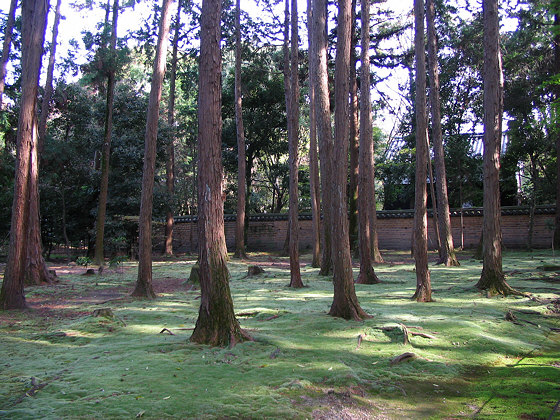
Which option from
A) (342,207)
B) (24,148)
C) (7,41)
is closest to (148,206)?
(24,148)

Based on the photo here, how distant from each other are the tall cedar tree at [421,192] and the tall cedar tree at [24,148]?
7386 mm

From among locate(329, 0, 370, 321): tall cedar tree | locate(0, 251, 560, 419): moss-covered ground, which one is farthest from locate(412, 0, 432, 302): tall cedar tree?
locate(329, 0, 370, 321): tall cedar tree

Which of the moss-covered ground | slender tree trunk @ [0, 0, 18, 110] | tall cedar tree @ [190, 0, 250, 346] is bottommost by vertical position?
the moss-covered ground

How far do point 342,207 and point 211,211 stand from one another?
2.28 metres

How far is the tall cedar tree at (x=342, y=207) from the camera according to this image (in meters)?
6.96

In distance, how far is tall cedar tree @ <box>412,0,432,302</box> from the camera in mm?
8656

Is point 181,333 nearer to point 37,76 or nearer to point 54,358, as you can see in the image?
point 54,358

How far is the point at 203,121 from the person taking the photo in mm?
5938

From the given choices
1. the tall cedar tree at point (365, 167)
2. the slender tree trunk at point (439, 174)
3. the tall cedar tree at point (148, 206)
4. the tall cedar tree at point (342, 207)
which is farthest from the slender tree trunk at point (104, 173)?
the tall cedar tree at point (342, 207)

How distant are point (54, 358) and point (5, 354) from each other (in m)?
0.71

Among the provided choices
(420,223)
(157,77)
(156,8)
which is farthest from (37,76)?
(156,8)

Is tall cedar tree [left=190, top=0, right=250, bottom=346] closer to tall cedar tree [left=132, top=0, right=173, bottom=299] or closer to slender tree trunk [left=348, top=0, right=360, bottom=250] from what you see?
tall cedar tree [left=132, top=0, right=173, bottom=299]

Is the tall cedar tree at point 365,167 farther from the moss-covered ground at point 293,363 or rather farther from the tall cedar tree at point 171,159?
the tall cedar tree at point 171,159

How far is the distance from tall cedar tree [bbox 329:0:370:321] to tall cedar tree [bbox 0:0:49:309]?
5.75 metres
